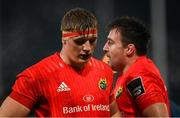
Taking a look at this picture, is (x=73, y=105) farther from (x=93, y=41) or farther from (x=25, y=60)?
(x=25, y=60)

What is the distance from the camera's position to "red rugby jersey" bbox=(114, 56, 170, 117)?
2868 mm

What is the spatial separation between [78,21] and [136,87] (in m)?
0.57

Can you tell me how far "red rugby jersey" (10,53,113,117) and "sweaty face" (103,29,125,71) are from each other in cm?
62

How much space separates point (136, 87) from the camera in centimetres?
290

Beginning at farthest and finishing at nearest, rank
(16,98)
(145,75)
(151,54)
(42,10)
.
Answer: (42,10) → (151,54) → (145,75) → (16,98)

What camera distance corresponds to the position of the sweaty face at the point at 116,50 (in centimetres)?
321

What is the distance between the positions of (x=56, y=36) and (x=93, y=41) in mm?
3239

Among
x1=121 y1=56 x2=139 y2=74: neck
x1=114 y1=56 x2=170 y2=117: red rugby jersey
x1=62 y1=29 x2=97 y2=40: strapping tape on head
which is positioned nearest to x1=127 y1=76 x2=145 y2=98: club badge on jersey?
x1=114 y1=56 x2=170 y2=117: red rugby jersey

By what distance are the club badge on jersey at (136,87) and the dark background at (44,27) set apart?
8.61ft

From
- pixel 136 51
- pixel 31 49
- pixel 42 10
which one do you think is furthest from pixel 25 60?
pixel 136 51

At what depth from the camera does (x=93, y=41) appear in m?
2.56

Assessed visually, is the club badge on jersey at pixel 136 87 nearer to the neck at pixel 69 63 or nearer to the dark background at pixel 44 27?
the neck at pixel 69 63

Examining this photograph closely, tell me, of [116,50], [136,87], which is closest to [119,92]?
[136,87]

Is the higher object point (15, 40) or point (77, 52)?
point (77, 52)
